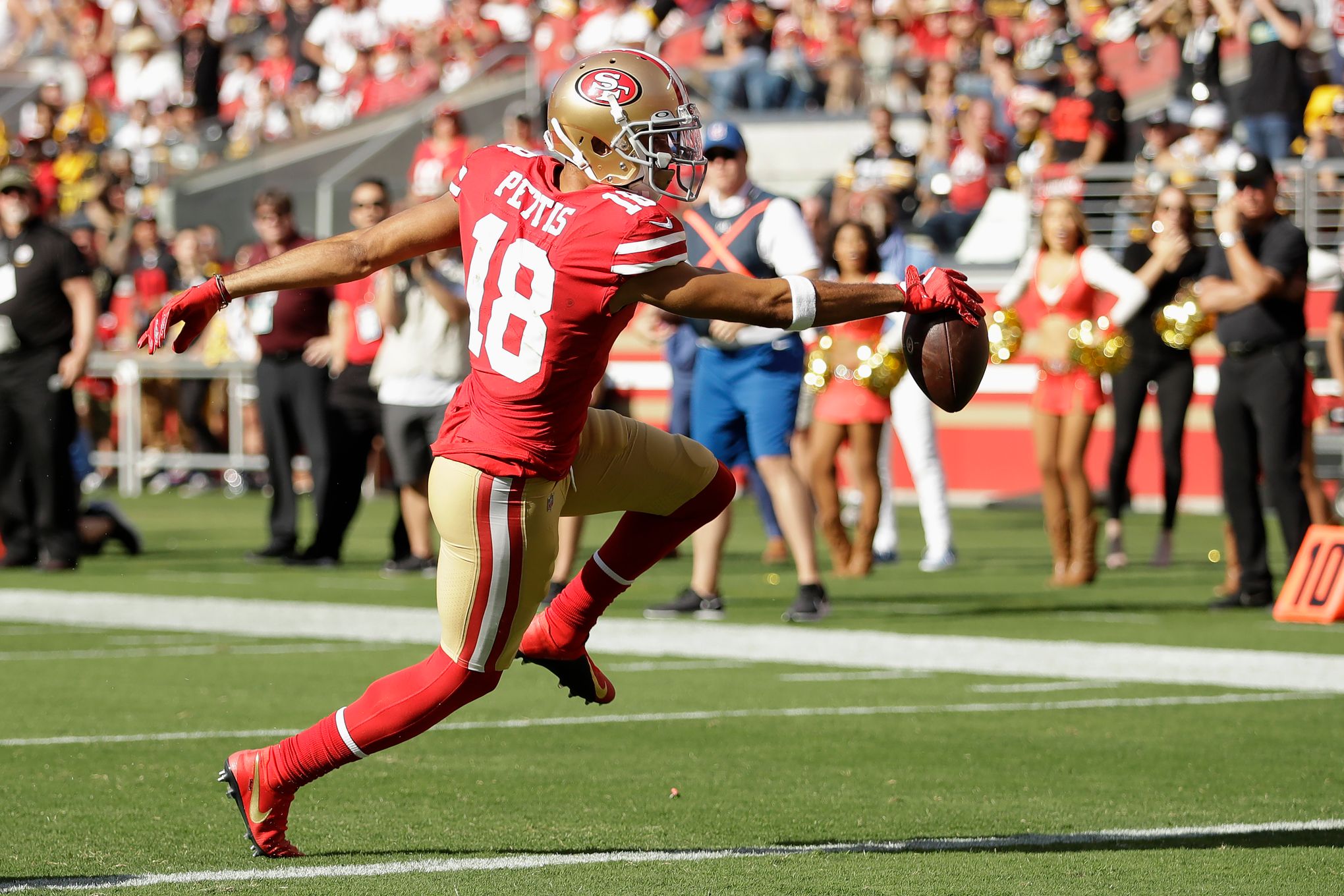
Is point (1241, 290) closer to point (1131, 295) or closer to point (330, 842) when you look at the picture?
point (1131, 295)

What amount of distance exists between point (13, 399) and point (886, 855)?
8798mm

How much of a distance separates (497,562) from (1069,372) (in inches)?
285

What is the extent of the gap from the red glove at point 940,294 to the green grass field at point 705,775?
129 cm

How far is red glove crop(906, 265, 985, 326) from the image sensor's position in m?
4.81

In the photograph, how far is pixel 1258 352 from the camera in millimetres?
10133

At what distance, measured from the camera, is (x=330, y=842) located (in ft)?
16.6

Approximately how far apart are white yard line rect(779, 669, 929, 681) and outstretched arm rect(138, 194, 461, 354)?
355 centimetres

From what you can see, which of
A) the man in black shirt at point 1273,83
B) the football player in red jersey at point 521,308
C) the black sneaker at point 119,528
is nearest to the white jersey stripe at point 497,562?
the football player in red jersey at point 521,308

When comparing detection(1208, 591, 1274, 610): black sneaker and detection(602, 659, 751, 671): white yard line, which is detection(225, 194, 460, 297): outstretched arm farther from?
detection(1208, 591, 1274, 610): black sneaker

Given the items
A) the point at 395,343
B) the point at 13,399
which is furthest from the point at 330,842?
the point at 13,399

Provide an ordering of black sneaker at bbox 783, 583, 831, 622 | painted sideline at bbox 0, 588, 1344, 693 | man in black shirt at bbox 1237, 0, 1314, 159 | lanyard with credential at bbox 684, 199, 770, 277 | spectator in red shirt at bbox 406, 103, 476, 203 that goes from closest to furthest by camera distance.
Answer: painted sideline at bbox 0, 588, 1344, 693
lanyard with credential at bbox 684, 199, 770, 277
black sneaker at bbox 783, 583, 831, 622
spectator in red shirt at bbox 406, 103, 476, 203
man in black shirt at bbox 1237, 0, 1314, 159

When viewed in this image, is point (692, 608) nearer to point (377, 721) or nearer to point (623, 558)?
point (623, 558)

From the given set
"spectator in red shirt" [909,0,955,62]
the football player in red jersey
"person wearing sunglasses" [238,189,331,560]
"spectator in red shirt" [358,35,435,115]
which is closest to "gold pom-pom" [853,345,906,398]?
"person wearing sunglasses" [238,189,331,560]

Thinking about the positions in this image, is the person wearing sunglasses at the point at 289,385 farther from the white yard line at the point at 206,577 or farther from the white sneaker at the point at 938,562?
the white sneaker at the point at 938,562
